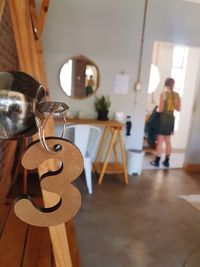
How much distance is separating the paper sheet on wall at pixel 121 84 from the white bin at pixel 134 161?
908 millimetres

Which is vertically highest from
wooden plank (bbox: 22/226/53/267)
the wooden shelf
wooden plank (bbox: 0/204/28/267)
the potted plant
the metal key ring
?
the metal key ring

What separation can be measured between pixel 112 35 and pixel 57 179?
304cm

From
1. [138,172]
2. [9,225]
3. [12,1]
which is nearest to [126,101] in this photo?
[138,172]

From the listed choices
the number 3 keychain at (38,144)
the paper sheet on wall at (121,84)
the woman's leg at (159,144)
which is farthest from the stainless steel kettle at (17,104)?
the woman's leg at (159,144)

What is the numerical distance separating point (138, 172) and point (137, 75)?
1465 mm

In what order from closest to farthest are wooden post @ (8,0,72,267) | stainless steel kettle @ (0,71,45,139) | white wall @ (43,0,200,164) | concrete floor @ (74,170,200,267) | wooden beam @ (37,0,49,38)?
stainless steel kettle @ (0,71,45,139) < wooden post @ (8,0,72,267) < concrete floor @ (74,170,200,267) < wooden beam @ (37,0,49,38) < white wall @ (43,0,200,164)

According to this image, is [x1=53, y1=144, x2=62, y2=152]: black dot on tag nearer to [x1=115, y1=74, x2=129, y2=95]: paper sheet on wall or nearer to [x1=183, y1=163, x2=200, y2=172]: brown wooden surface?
[x1=115, y1=74, x2=129, y2=95]: paper sheet on wall

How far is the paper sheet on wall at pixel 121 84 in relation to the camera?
11.5 ft

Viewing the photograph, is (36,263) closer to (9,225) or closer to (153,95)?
(9,225)

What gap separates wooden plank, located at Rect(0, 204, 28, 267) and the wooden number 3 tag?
32.2 inches

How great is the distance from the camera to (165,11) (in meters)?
3.40

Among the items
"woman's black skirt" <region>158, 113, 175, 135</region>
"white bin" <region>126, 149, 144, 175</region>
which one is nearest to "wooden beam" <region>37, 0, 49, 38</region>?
"white bin" <region>126, 149, 144, 175</region>

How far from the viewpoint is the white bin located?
3562 mm

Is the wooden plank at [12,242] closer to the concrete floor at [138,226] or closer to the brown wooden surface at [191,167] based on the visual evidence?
the concrete floor at [138,226]
